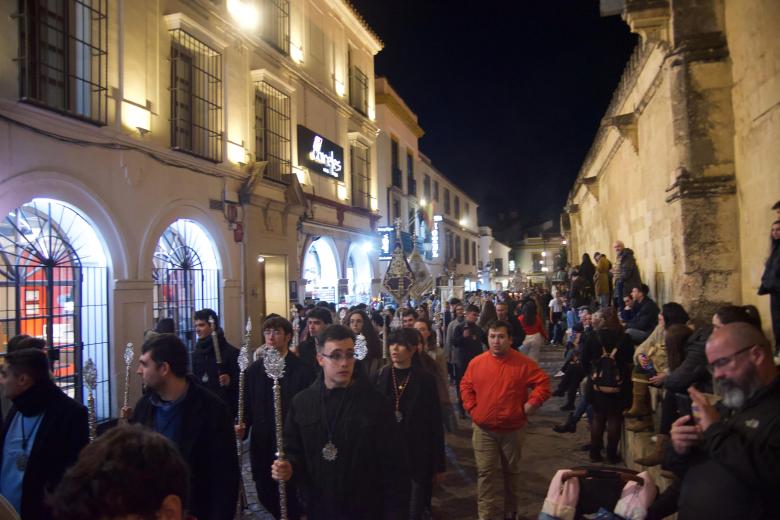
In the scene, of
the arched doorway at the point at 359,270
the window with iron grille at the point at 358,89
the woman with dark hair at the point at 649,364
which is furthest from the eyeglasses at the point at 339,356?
the window with iron grille at the point at 358,89

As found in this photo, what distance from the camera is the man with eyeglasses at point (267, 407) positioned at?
4.54m

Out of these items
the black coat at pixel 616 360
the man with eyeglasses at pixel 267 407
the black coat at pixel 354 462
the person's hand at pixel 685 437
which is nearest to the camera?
the person's hand at pixel 685 437

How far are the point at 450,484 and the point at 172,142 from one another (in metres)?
8.63

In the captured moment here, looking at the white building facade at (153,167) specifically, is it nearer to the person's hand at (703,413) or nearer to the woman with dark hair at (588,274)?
the woman with dark hair at (588,274)

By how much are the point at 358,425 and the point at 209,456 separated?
2.89ft

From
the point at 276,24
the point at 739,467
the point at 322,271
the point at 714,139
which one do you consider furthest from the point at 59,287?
the point at 322,271

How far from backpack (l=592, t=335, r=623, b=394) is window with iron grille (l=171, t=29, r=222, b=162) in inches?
347

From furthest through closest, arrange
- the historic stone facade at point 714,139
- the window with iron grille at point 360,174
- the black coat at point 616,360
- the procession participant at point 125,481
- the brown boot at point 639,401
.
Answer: the window with iron grille at point 360,174, the black coat at point 616,360, the brown boot at point 639,401, the historic stone facade at point 714,139, the procession participant at point 125,481

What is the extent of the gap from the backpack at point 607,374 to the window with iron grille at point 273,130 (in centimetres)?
1036

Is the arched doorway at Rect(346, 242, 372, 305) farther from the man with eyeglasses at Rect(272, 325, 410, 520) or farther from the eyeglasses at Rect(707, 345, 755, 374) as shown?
the eyeglasses at Rect(707, 345, 755, 374)

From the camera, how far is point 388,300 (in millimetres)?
21500

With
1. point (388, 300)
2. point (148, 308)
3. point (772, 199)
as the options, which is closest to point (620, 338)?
point (772, 199)

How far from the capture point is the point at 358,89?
22.4m

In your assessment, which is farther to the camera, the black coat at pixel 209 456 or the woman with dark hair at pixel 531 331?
the woman with dark hair at pixel 531 331
